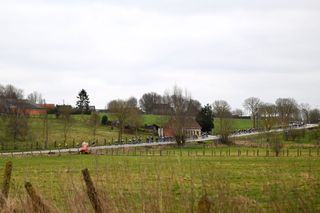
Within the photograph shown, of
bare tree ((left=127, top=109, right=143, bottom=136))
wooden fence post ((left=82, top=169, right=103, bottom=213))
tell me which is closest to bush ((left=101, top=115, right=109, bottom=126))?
bare tree ((left=127, top=109, right=143, bottom=136))

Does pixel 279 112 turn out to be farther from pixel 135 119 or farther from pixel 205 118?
pixel 135 119

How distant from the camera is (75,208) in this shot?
7191mm

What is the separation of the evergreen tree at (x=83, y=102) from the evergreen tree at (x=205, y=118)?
124 ft

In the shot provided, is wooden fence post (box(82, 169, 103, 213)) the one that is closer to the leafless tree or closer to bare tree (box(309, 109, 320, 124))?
bare tree (box(309, 109, 320, 124))

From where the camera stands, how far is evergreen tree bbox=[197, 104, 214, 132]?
122 m

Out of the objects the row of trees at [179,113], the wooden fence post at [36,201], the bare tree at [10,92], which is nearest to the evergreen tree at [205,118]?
the row of trees at [179,113]

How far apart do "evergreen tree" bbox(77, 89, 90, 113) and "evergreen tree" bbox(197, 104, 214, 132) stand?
3771 centimetres

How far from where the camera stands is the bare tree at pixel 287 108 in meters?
132

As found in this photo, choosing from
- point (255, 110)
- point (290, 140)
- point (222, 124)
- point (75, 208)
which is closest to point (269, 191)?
point (75, 208)

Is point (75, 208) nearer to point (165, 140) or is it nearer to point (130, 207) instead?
point (130, 207)

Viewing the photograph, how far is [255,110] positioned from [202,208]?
14580 cm

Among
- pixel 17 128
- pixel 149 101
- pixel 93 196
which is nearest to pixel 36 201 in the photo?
pixel 93 196

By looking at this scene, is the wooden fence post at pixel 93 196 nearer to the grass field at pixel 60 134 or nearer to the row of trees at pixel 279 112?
the grass field at pixel 60 134

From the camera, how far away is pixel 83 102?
14112 centimetres
